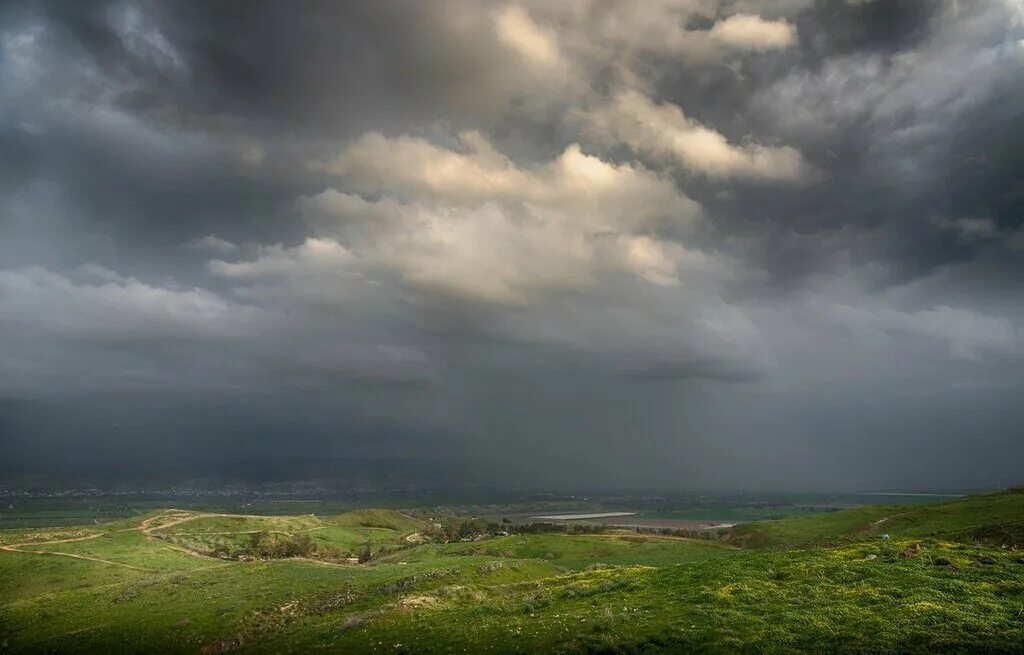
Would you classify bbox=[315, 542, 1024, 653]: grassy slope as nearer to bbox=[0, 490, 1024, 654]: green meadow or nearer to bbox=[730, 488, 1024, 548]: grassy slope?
bbox=[0, 490, 1024, 654]: green meadow

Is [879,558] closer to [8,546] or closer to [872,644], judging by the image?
[872,644]

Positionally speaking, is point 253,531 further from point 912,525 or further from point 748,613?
point 912,525

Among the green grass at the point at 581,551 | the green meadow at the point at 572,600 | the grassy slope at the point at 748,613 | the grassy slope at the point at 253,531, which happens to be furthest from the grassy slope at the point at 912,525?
the grassy slope at the point at 253,531

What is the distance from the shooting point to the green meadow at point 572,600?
24.1m

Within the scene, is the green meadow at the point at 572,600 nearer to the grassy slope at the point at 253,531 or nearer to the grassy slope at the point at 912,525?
the grassy slope at the point at 912,525

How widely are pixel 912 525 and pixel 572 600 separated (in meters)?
67.8

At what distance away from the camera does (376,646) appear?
103 ft

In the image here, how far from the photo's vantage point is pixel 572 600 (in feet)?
117

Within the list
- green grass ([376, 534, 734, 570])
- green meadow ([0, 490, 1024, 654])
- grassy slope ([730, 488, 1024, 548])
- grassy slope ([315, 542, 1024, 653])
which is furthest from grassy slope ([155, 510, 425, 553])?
grassy slope ([315, 542, 1024, 653])

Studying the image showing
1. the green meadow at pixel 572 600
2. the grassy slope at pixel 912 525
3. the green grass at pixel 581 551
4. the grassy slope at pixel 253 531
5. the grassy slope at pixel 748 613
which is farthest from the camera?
the grassy slope at pixel 253 531

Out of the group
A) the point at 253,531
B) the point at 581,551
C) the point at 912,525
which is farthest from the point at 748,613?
the point at 253,531

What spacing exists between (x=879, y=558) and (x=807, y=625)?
14960 mm

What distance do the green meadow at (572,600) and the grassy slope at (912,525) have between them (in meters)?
0.60

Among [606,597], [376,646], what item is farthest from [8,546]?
[606,597]
